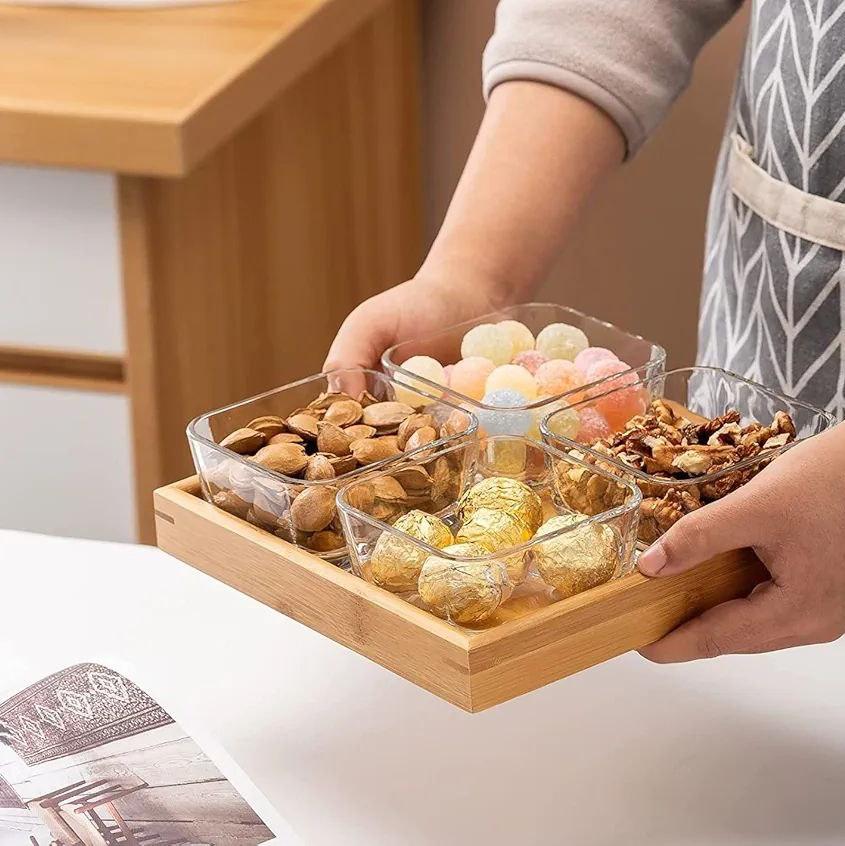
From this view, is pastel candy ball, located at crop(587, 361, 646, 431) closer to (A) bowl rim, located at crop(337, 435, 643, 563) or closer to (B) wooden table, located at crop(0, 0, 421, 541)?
(A) bowl rim, located at crop(337, 435, 643, 563)

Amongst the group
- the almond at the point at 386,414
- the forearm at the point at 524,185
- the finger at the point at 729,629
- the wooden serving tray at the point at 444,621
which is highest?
the forearm at the point at 524,185

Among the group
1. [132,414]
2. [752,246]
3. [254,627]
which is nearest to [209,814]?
[254,627]

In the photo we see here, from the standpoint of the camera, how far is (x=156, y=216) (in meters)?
1.46

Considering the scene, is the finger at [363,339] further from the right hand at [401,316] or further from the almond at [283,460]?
the almond at [283,460]

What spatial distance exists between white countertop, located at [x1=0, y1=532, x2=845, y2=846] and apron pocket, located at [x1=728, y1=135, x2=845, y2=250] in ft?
0.89

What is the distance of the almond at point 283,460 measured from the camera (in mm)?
765

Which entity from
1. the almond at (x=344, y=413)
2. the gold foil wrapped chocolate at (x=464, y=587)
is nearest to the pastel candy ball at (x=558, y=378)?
the almond at (x=344, y=413)

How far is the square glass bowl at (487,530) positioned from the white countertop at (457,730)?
0.12m

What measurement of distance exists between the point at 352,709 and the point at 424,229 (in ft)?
4.38

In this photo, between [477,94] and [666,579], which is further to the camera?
[477,94]

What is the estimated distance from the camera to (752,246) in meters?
1.04

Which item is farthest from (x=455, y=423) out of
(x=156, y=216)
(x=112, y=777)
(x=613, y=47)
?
(x=156, y=216)

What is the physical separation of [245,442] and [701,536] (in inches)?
10.0

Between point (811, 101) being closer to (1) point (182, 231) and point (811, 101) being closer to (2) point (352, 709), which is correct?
(2) point (352, 709)
